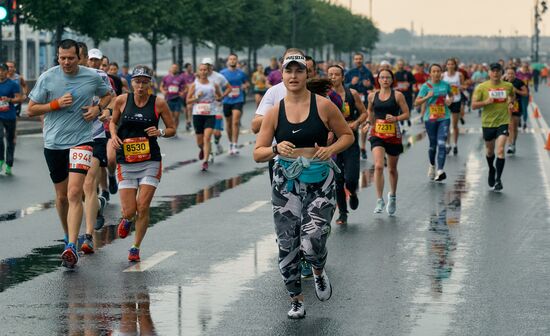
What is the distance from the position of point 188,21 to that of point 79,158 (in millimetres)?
44489

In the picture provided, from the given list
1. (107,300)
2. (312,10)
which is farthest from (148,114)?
(312,10)

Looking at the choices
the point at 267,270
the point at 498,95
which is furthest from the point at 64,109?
the point at 498,95

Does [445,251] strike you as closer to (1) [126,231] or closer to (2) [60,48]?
(1) [126,231]

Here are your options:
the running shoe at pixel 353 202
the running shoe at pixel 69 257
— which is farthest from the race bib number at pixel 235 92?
the running shoe at pixel 69 257

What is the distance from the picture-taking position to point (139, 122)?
11.8 meters

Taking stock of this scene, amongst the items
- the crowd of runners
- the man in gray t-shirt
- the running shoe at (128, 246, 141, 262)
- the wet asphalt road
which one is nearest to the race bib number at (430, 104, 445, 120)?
the crowd of runners

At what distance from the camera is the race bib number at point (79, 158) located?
37.5ft

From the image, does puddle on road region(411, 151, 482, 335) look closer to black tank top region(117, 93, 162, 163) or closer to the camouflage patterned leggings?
the camouflage patterned leggings

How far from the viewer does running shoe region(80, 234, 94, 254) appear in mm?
11969

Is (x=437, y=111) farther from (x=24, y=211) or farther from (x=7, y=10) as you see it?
(x=7, y=10)

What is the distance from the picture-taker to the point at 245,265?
11.3 m

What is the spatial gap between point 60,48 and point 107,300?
2.73 m

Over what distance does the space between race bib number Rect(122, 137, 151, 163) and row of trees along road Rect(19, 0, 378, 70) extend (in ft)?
87.9

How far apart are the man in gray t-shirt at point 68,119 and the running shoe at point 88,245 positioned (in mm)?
282
